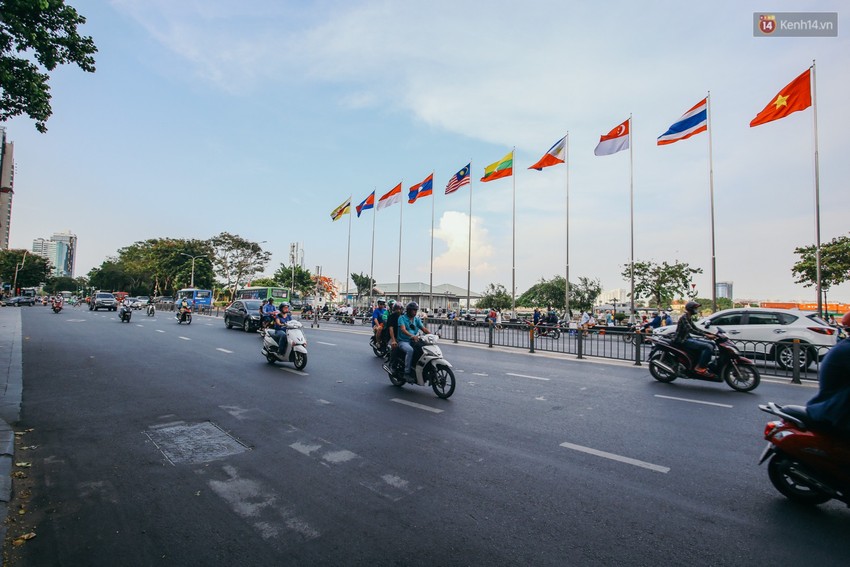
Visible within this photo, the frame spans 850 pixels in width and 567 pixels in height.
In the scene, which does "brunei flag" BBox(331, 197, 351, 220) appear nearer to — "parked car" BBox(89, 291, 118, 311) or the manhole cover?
"parked car" BBox(89, 291, 118, 311)

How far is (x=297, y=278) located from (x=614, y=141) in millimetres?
59297

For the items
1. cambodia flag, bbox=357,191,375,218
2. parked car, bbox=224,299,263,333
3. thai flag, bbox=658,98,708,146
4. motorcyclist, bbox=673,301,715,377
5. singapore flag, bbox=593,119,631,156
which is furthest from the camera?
cambodia flag, bbox=357,191,375,218

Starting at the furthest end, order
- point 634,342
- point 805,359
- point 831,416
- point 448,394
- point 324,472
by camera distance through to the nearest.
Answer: point 634,342
point 805,359
point 448,394
point 324,472
point 831,416

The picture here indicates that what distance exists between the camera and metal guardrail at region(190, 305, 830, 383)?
1074 cm

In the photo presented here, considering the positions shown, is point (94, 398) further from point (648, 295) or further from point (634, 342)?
point (648, 295)

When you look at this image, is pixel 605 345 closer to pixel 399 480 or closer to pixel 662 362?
pixel 662 362

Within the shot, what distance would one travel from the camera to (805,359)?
1045 centimetres

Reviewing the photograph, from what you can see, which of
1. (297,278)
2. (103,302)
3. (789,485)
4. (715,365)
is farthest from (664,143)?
(297,278)

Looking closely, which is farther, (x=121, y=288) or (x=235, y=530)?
(x=121, y=288)

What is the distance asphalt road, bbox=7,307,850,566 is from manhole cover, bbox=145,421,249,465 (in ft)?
0.10

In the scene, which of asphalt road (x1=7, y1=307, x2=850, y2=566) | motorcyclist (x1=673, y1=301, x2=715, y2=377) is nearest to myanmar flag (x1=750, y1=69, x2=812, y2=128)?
motorcyclist (x1=673, y1=301, x2=715, y2=377)

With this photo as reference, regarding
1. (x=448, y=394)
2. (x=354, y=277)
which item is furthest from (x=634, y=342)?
(x=354, y=277)

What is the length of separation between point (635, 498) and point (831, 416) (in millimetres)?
1712

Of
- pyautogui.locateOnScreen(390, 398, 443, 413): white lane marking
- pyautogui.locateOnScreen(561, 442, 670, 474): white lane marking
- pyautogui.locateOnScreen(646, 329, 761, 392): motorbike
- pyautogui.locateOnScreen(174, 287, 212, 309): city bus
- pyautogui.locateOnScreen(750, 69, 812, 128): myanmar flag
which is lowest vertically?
pyautogui.locateOnScreen(390, 398, 443, 413): white lane marking
